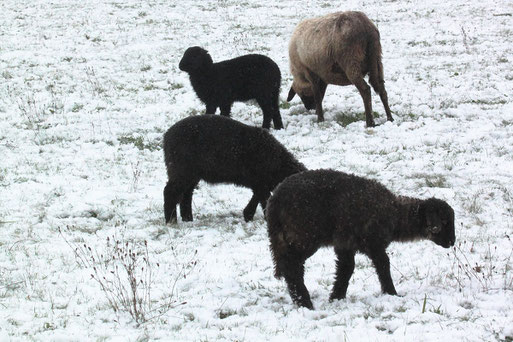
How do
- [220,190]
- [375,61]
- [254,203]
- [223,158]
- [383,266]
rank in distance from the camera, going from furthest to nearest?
[375,61]
[220,190]
[254,203]
[223,158]
[383,266]

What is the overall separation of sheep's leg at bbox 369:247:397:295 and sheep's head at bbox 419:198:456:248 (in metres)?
0.56

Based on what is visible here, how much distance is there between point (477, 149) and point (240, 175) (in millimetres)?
4117

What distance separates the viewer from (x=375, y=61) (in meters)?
10.2

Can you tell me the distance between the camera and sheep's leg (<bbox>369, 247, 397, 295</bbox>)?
452 centimetres

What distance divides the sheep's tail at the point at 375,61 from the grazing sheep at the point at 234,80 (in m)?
1.80

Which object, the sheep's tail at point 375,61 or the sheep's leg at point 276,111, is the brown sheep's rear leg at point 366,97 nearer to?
the sheep's tail at point 375,61

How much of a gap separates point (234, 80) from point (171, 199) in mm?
4204

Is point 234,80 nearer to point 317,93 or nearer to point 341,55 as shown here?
point 317,93

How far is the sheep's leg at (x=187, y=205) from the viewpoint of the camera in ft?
23.1

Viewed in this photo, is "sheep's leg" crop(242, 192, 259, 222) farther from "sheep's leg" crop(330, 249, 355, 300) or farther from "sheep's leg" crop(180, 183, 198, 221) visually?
"sheep's leg" crop(330, 249, 355, 300)

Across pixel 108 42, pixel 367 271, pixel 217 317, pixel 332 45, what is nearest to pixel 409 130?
pixel 332 45

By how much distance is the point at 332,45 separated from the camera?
10.4 m

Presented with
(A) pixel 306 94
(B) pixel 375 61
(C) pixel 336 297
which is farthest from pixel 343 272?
(A) pixel 306 94

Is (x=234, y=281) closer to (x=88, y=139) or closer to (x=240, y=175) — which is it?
(x=240, y=175)
